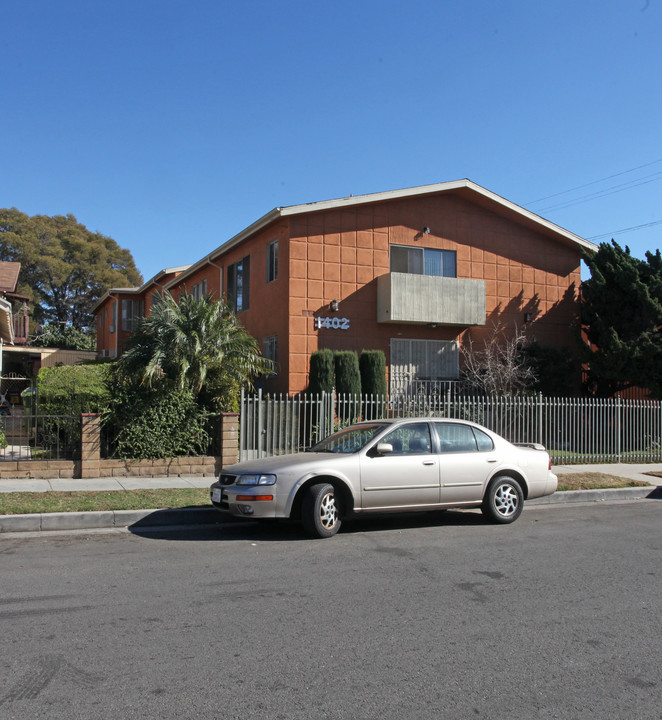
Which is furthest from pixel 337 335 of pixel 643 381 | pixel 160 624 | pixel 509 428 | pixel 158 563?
pixel 160 624

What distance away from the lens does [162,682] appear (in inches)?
157

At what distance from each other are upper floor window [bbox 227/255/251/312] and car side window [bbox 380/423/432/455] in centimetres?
1281

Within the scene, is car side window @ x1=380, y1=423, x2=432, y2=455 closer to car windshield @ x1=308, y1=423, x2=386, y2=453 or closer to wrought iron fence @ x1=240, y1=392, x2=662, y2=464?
car windshield @ x1=308, y1=423, x2=386, y2=453

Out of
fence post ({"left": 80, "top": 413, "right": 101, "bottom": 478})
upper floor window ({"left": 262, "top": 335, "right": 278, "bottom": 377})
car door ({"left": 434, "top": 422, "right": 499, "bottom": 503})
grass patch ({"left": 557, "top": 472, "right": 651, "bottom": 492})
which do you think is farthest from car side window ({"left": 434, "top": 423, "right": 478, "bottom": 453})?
upper floor window ({"left": 262, "top": 335, "right": 278, "bottom": 377})

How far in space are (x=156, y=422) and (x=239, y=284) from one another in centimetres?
1020

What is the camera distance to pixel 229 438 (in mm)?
12719

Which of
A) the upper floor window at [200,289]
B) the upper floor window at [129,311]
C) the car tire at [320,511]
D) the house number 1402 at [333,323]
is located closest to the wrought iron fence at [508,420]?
the house number 1402 at [333,323]

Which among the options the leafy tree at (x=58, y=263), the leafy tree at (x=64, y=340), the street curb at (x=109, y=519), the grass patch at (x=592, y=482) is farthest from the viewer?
the leafy tree at (x=58, y=263)

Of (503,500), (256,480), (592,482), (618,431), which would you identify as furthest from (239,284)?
(256,480)

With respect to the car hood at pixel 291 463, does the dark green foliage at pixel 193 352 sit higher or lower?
higher

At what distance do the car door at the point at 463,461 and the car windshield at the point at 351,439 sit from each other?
2.91ft

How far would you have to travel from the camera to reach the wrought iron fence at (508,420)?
13672 mm

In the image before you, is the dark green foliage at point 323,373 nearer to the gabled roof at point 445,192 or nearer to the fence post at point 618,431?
the gabled roof at point 445,192

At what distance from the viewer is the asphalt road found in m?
3.81
